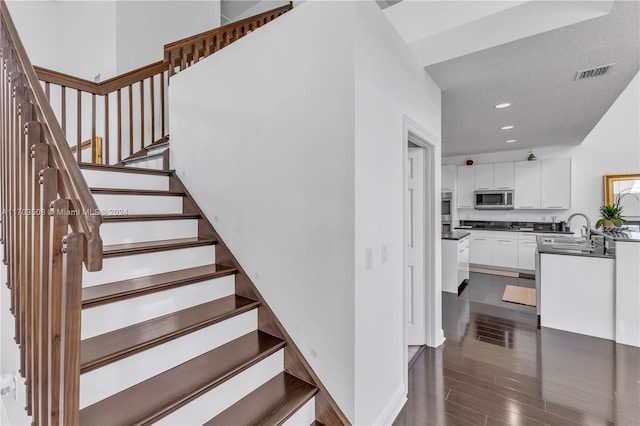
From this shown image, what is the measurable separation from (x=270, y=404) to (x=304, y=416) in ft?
0.75

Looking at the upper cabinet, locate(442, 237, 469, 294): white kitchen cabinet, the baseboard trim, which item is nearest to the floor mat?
locate(442, 237, 469, 294): white kitchen cabinet

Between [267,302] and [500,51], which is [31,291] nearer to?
[267,302]

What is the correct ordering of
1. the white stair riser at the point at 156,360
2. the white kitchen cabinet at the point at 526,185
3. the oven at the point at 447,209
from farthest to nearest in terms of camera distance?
the oven at the point at 447,209 → the white kitchen cabinet at the point at 526,185 → the white stair riser at the point at 156,360

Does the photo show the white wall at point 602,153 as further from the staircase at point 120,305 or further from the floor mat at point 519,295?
the staircase at point 120,305

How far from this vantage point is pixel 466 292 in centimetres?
495

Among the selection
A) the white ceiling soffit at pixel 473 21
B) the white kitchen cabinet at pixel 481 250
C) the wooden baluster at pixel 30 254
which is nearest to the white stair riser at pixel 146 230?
the wooden baluster at pixel 30 254

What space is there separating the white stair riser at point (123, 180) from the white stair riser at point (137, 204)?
207 mm

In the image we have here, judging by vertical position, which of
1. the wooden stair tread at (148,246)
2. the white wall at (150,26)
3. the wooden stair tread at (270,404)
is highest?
the white wall at (150,26)

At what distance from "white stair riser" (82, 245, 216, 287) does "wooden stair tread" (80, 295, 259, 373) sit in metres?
0.36

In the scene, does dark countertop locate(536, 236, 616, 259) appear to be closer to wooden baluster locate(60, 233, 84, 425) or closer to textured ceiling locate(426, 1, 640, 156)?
textured ceiling locate(426, 1, 640, 156)

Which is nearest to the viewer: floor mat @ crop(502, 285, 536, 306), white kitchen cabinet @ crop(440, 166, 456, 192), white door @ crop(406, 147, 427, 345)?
white door @ crop(406, 147, 427, 345)

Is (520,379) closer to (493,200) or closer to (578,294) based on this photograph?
(578,294)

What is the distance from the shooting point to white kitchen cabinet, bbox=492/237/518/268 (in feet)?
20.8

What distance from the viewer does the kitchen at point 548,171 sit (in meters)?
2.84
